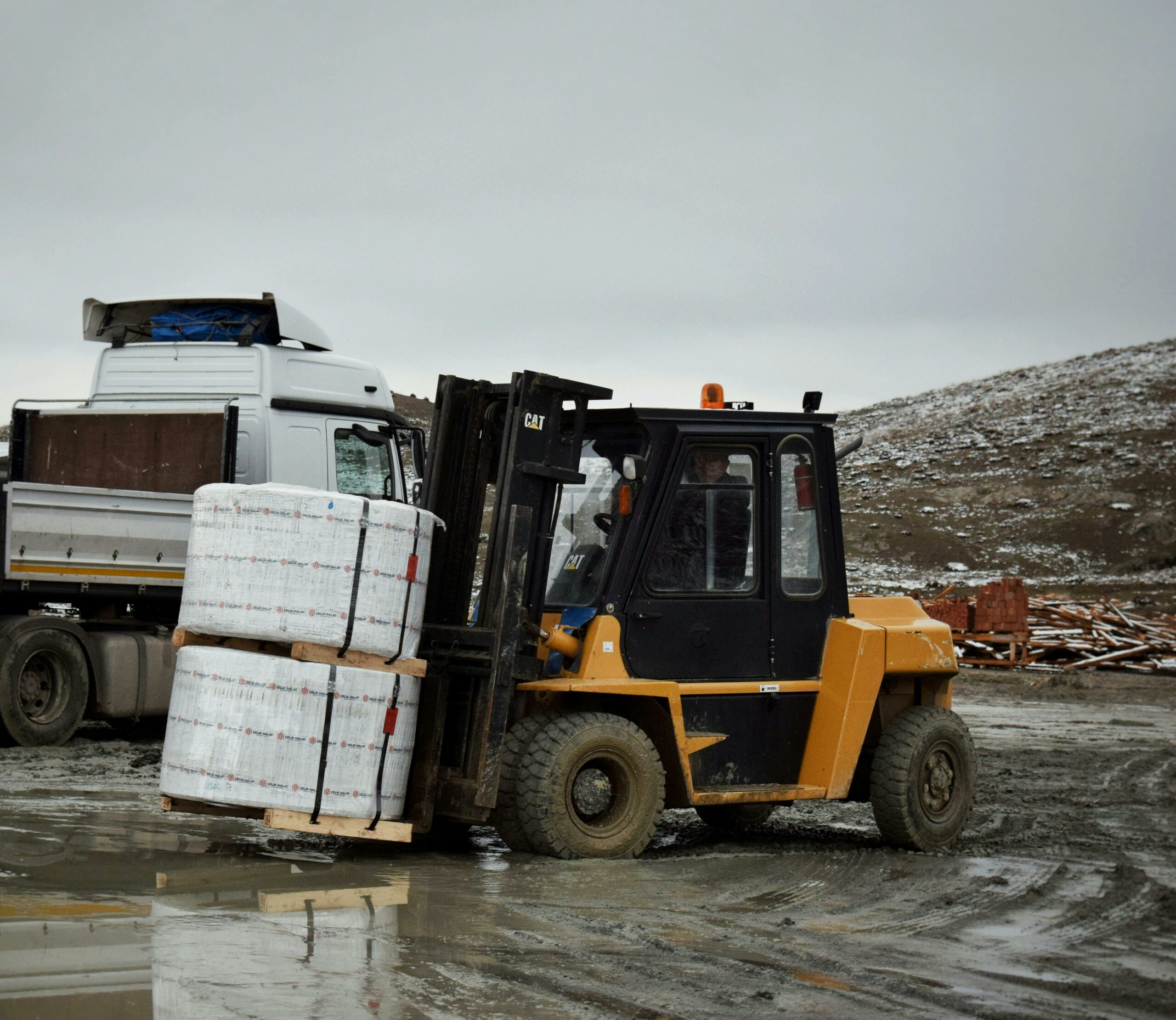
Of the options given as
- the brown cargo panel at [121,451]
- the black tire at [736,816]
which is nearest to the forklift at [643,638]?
the black tire at [736,816]

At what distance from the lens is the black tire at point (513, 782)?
719 cm

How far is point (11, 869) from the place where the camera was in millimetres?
6418

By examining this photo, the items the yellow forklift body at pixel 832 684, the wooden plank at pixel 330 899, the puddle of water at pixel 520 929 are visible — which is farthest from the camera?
the yellow forklift body at pixel 832 684

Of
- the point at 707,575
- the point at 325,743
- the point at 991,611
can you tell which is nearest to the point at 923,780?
the point at 707,575

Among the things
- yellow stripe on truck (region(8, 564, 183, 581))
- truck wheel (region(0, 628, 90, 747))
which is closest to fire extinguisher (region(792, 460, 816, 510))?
yellow stripe on truck (region(8, 564, 183, 581))

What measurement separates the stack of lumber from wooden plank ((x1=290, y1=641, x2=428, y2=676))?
19743 mm

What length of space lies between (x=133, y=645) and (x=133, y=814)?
3.92 metres

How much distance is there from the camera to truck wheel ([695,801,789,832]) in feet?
30.4

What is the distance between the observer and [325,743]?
6.69 m

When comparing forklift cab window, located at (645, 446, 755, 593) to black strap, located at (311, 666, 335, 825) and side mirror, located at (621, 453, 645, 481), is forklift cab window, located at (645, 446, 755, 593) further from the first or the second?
black strap, located at (311, 666, 335, 825)

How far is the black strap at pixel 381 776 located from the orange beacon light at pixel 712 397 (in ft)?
8.15

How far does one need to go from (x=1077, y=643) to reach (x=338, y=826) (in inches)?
824

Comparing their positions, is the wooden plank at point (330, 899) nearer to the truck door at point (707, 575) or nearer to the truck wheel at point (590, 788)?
the truck wheel at point (590, 788)

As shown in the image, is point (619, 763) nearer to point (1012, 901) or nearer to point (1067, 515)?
point (1012, 901)
